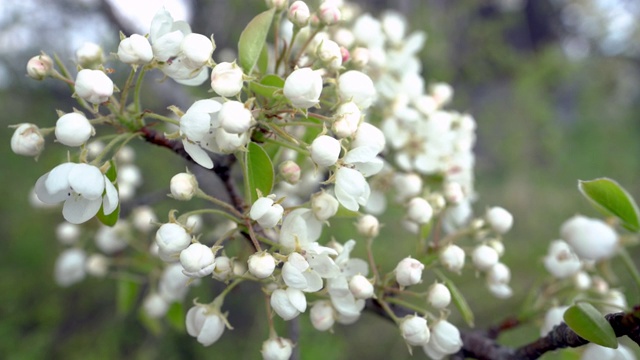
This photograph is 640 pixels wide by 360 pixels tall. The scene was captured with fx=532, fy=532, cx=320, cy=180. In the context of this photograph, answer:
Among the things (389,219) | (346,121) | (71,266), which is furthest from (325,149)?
(389,219)

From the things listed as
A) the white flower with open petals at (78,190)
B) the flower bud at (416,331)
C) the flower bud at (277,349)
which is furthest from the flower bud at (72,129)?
the flower bud at (416,331)

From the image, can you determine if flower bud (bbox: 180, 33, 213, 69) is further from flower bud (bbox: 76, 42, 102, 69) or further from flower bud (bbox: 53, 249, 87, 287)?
flower bud (bbox: 53, 249, 87, 287)

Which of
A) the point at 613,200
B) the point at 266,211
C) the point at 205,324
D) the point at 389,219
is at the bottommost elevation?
the point at 389,219

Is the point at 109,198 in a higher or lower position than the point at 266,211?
lower

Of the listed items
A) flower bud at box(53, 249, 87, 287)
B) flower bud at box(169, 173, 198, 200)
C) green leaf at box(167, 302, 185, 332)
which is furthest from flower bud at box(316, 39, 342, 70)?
flower bud at box(53, 249, 87, 287)

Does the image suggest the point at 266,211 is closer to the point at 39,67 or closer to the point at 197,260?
the point at 197,260

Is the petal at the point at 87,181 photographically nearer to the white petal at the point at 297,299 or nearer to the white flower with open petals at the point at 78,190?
the white flower with open petals at the point at 78,190

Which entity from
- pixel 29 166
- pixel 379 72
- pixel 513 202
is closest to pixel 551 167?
pixel 513 202
